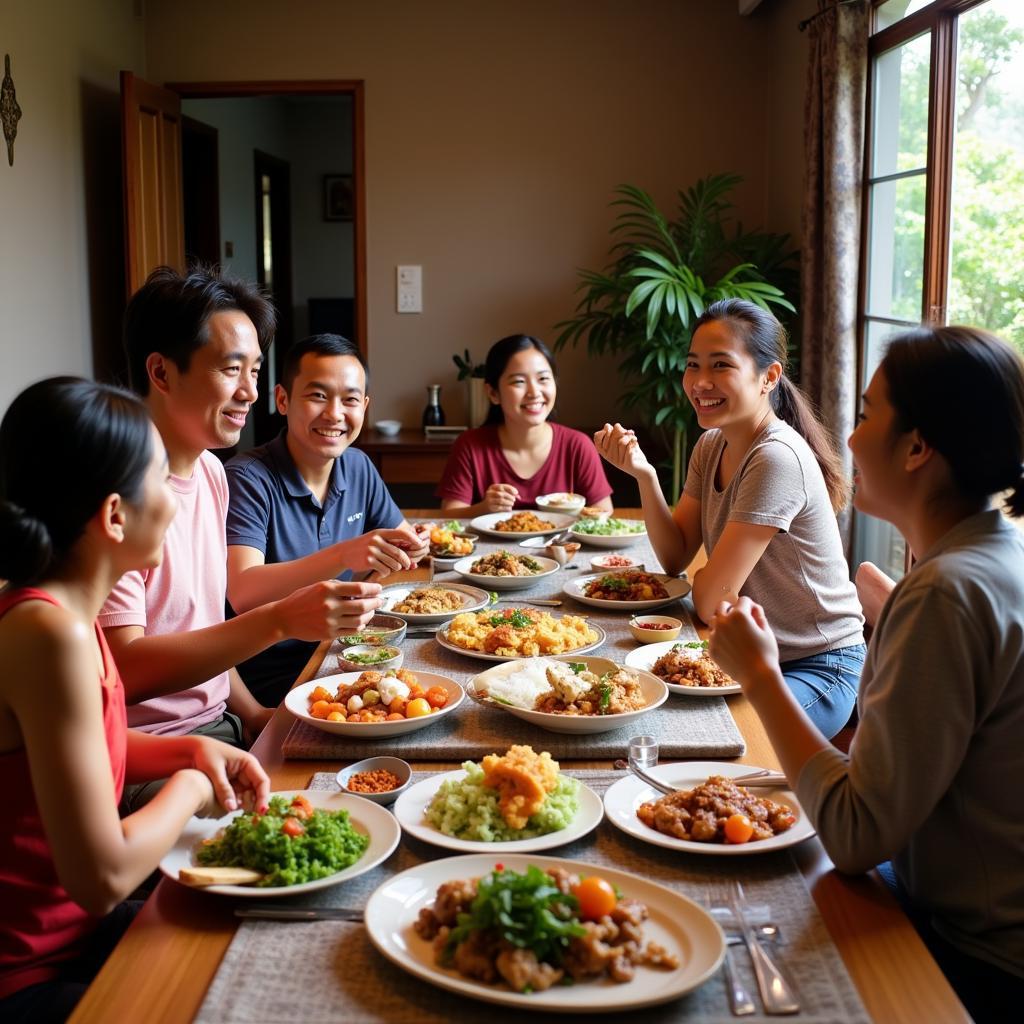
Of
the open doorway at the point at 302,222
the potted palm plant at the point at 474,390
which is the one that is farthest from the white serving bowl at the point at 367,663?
the open doorway at the point at 302,222

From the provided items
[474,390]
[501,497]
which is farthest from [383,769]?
[474,390]

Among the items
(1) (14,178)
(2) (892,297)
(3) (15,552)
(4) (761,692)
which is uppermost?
(1) (14,178)

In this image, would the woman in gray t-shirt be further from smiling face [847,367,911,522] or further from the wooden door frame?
the wooden door frame

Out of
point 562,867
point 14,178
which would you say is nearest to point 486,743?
point 562,867

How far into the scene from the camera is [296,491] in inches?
105

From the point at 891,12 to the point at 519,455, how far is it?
2074 millimetres

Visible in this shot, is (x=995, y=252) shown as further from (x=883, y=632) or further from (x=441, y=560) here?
(x=883, y=632)

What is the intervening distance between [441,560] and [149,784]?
1102mm

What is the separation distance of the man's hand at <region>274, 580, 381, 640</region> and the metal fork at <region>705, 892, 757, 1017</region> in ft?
2.44

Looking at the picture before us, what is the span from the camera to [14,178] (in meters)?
4.31

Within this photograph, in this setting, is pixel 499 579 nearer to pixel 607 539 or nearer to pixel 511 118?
pixel 607 539

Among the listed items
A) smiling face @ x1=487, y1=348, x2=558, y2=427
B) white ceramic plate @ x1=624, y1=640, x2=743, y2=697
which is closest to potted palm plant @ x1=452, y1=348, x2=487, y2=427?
smiling face @ x1=487, y1=348, x2=558, y2=427

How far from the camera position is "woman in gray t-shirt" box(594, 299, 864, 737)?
225 centimetres

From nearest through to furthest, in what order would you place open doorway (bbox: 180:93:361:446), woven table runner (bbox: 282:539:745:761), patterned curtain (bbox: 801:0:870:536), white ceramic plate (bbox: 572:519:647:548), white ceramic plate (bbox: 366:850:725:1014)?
white ceramic plate (bbox: 366:850:725:1014) < woven table runner (bbox: 282:539:745:761) < white ceramic plate (bbox: 572:519:647:548) < patterned curtain (bbox: 801:0:870:536) < open doorway (bbox: 180:93:361:446)
